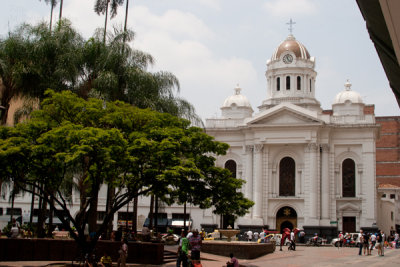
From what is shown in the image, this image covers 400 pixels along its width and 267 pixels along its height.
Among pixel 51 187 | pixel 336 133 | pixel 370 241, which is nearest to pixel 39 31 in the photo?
pixel 51 187

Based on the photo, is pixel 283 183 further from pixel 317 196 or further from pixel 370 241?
pixel 370 241

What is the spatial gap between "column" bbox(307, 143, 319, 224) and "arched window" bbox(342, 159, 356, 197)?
3.29 m

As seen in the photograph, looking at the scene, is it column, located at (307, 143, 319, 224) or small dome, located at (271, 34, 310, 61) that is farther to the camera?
small dome, located at (271, 34, 310, 61)

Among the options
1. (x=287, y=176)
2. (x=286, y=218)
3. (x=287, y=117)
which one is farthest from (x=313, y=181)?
(x=287, y=117)

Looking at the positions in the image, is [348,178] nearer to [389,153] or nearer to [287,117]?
[287,117]

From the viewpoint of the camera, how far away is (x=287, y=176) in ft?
187

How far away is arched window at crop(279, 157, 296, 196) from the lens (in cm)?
5647

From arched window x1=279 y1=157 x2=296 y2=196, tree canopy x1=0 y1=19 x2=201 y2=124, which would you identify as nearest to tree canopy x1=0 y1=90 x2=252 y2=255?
tree canopy x1=0 y1=19 x2=201 y2=124

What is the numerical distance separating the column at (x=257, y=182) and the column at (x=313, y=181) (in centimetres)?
511

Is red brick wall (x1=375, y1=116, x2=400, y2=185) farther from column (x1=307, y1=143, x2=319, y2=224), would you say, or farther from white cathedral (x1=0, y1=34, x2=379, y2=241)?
column (x1=307, y1=143, x2=319, y2=224)

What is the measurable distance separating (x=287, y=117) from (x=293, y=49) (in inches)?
460

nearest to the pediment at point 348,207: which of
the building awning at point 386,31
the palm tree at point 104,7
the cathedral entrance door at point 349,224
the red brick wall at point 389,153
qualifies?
the cathedral entrance door at point 349,224

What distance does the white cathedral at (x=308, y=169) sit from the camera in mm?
54094

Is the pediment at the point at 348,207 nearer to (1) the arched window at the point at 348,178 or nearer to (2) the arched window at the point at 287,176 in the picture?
(1) the arched window at the point at 348,178
